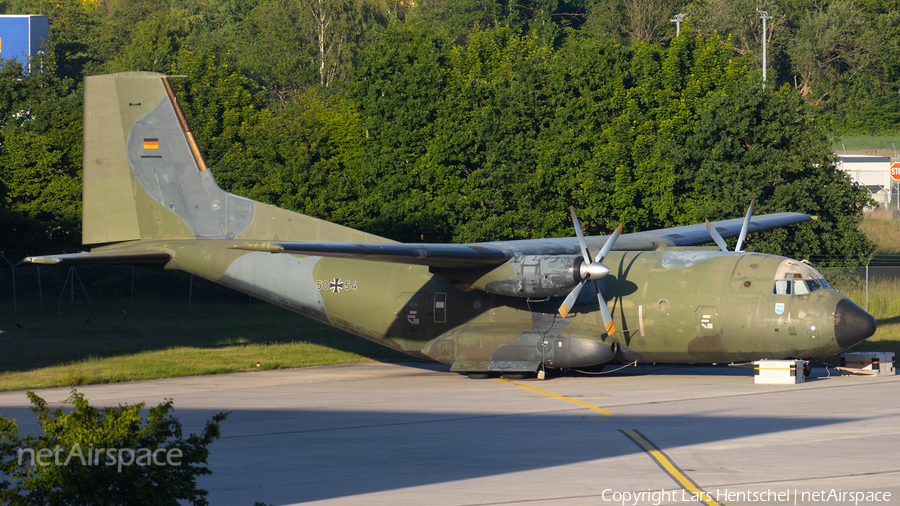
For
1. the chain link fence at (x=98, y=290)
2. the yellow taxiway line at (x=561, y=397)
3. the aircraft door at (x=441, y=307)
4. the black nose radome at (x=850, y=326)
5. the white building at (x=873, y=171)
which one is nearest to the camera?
the yellow taxiway line at (x=561, y=397)

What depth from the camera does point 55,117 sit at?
4166cm

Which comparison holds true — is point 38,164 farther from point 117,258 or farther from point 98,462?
point 98,462

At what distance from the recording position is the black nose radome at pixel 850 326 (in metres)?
19.2

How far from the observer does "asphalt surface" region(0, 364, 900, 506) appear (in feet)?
35.4

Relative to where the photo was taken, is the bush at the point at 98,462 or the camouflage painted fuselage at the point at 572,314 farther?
the camouflage painted fuselage at the point at 572,314

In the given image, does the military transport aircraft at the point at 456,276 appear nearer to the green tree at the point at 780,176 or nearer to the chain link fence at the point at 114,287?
the green tree at the point at 780,176

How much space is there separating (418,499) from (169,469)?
137 inches

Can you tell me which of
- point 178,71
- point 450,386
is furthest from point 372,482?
point 178,71

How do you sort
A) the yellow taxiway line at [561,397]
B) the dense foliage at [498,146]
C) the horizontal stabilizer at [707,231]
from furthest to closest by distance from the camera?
the dense foliage at [498,146] → the horizontal stabilizer at [707,231] → the yellow taxiway line at [561,397]

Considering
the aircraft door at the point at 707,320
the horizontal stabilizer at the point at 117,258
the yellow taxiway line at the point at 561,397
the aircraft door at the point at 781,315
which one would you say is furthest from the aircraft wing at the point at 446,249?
the horizontal stabilizer at the point at 117,258

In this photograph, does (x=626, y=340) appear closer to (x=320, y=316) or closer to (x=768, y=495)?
(x=320, y=316)

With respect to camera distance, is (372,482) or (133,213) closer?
(372,482)

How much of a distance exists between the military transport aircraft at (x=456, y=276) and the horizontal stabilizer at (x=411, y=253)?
0.04m

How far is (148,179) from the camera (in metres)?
24.5
